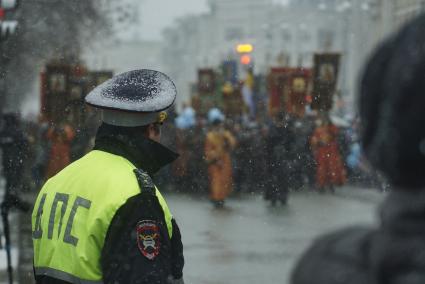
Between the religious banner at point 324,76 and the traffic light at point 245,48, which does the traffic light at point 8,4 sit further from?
the traffic light at point 245,48

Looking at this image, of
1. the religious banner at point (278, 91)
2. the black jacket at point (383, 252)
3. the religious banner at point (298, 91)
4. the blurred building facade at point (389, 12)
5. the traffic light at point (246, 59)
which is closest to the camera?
the black jacket at point (383, 252)

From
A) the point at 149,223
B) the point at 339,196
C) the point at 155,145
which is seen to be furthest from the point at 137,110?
the point at 339,196

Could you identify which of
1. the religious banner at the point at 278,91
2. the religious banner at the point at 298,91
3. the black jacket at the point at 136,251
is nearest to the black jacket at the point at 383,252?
the black jacket at the point at 136,251

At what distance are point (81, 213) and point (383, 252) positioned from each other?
1.67 meters

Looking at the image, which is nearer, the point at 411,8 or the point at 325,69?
the point at 325,69

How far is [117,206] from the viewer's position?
3.06m

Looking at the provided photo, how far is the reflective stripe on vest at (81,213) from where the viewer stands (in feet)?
10.1

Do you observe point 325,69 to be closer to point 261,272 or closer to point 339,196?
point 339,196

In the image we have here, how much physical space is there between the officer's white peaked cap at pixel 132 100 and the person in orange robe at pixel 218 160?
53.6ft

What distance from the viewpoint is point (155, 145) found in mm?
3307

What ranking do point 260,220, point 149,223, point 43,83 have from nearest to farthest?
point 149,223, point 260,220, point 43,83

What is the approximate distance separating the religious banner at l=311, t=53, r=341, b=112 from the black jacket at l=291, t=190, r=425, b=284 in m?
22.2

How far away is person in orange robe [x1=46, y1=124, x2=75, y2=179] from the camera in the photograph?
22188 mm

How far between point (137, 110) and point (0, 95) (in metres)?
20.0
